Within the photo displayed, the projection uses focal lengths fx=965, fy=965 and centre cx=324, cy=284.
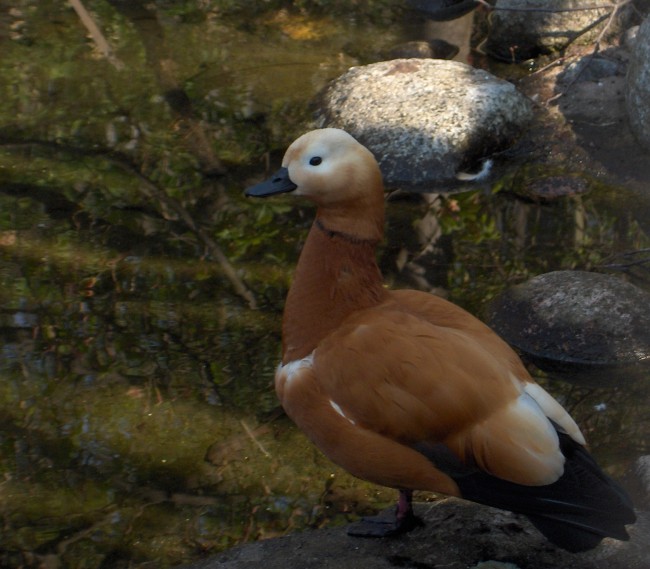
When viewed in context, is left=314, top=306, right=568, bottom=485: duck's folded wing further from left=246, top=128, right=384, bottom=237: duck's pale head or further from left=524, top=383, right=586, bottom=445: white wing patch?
left=246, top=128, right=384, bottom=237: duck's pale head

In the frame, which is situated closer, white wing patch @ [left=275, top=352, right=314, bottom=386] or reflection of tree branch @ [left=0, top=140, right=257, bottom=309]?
white wing patch @ [left=275, top=352, right=314, bottom=386]

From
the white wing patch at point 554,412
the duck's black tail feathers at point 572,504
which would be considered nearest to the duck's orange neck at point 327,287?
the white wing patch at point 554,412

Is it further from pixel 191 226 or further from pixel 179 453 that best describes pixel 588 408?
pixel 191 226

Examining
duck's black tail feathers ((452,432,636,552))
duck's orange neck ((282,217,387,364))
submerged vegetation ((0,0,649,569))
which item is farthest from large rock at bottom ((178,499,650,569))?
duck's orange neck ((282,217,387,364))

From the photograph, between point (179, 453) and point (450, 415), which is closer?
point (450, 415)

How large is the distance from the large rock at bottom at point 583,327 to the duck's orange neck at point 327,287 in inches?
79.3

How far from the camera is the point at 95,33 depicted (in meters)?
9.87

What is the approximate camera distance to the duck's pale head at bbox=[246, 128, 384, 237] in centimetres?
356

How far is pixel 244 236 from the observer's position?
648 centimetres

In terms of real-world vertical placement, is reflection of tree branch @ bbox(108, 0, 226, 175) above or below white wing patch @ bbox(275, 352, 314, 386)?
below

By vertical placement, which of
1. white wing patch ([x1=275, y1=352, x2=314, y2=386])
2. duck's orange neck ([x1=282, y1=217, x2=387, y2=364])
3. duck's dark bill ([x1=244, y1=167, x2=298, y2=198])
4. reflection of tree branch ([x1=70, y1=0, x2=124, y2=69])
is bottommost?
reflection of tree branch ([x1=70, y1=0, x2=124, y2=69])

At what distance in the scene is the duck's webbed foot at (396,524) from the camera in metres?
3.70

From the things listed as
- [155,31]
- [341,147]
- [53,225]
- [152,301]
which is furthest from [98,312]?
[155,31]

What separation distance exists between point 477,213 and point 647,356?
198 cm
